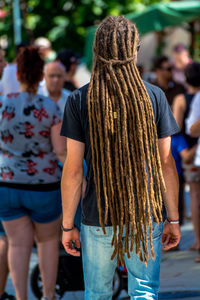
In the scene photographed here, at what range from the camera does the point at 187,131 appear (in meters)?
6.71

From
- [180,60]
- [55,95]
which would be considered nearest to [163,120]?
[55,95]

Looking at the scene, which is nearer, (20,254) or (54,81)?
(20,254)

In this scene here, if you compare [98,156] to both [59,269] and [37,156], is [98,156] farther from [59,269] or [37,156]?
[59,269]

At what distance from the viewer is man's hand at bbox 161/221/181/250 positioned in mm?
3371

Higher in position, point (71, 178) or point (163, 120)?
point (163, 120)

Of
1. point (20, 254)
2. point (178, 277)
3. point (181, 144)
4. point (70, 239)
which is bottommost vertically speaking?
point (178, 277)

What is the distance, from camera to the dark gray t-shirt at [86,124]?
3.18 metres

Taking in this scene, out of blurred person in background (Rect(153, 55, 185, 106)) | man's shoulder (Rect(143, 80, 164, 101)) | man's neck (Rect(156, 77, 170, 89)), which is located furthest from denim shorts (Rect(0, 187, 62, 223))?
man's neck (Rect(156, 77, 170, 89))

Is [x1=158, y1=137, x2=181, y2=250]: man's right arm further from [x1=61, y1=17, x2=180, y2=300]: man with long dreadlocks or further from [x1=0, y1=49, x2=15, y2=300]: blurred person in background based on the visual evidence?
[x1=0, y1=49, x2=15, y2=300]: blurred person in background

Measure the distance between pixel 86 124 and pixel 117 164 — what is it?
247mm

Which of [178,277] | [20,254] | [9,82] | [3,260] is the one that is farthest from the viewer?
[9,82]

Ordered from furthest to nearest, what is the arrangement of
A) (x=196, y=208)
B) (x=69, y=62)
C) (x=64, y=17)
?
(x=64, y=17)
(x=69, y=62)
(x=196, y=208)

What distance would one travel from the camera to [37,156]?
15.1ft

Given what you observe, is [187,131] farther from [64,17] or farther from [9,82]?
[64,17]
